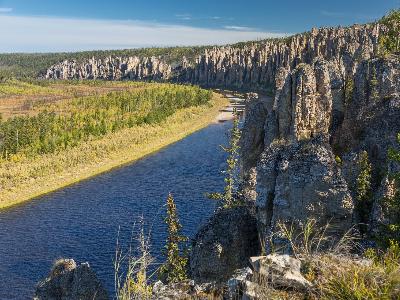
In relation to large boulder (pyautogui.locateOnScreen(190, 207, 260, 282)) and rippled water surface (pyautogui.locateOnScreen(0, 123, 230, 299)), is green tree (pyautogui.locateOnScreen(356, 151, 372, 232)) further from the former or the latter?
rippled water surface (pyautogui.locateOnScreen(0, 123, 230, 299))

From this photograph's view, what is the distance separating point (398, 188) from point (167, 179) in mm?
65947

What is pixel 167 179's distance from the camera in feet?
290

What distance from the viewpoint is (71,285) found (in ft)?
117

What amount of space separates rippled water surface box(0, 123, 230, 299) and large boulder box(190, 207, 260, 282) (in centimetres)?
1052

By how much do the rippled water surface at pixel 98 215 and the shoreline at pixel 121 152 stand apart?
265 centimetres

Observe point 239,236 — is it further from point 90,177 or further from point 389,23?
point 90,177

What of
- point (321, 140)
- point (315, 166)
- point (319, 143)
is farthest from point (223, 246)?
point (321, 140)

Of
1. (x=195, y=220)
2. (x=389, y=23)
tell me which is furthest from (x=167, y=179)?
(x=389, y=23)

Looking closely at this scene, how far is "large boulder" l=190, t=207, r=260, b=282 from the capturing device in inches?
1160

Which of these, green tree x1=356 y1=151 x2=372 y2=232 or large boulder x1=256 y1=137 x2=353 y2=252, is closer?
large boulder x1=256 y1=137 x2=353 y2=252

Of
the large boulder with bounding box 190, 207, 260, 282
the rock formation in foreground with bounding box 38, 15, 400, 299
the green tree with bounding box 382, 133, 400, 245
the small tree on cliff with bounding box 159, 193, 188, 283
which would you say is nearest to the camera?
the green tree with bounding box 382, 133, 400, 245

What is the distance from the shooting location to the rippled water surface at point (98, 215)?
54281 mm

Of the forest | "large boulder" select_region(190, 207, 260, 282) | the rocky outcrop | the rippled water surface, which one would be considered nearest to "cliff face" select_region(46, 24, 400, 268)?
"large boulder" select_region(190, 207, 260, 282)

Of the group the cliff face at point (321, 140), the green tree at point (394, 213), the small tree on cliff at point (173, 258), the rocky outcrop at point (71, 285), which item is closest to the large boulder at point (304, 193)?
the cliff face at point (321, 140)
